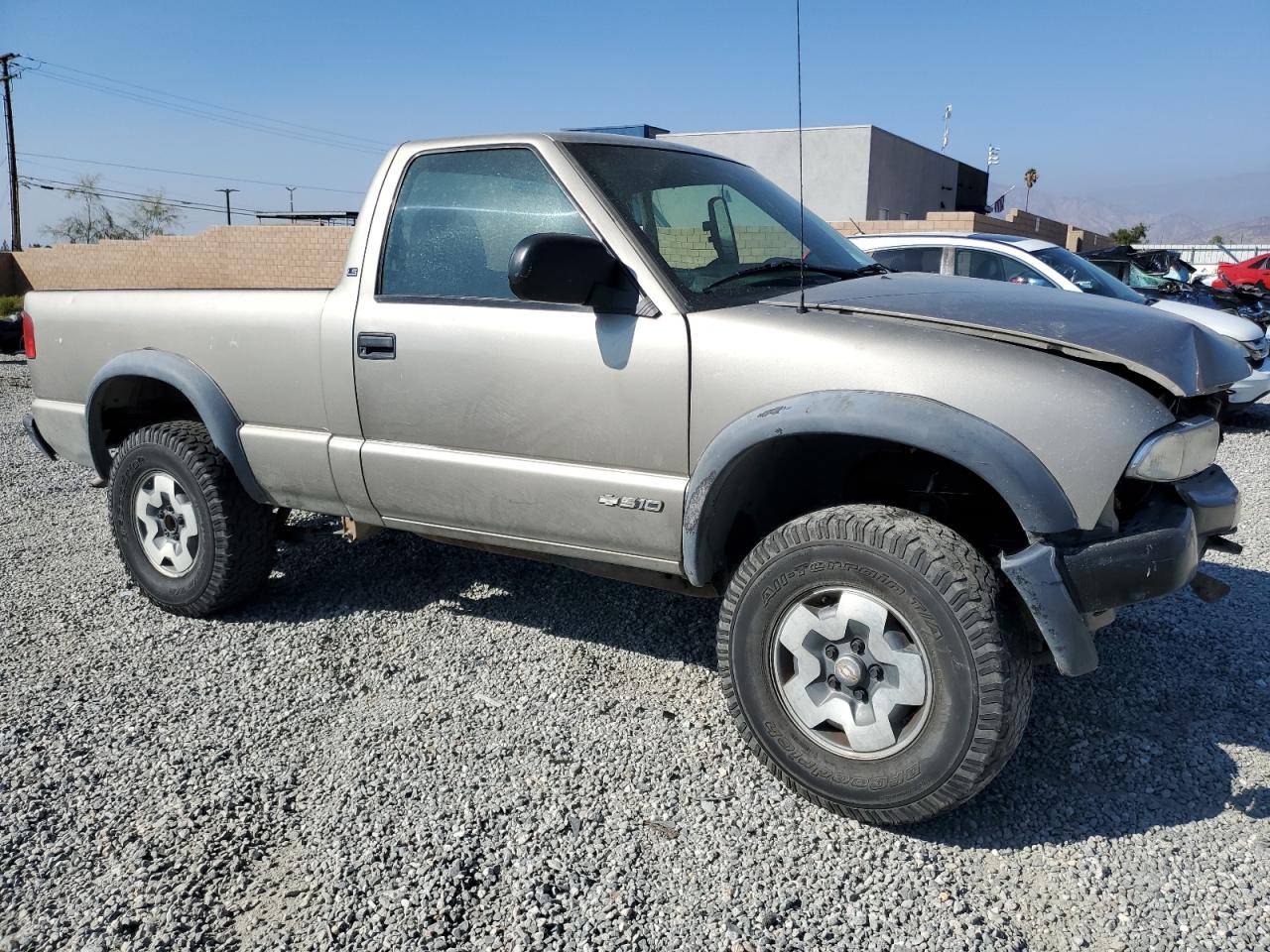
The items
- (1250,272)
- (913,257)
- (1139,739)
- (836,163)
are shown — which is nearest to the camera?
(1139,739)

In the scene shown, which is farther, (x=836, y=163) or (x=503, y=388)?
(x=836, y=163)

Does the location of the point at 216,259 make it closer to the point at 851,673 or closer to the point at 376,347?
the point at 376,347

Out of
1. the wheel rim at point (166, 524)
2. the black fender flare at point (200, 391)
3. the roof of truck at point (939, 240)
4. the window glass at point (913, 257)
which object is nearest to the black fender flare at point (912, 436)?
the black fender flare at point (200, 391)

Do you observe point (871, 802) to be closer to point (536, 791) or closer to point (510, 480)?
point (536, 791)

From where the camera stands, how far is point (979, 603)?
106 inches

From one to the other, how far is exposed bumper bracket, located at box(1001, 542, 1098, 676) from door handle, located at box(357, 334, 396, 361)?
7.44 ft

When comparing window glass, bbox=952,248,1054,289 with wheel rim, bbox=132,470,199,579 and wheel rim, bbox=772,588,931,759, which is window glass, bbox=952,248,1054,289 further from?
wheel rim, bbox=132,470,199,579

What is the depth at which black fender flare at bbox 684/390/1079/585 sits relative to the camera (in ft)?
8.64

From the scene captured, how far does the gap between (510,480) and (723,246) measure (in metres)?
1.17

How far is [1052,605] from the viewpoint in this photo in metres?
2.63

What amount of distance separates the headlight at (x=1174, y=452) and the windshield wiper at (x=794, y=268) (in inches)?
54.8

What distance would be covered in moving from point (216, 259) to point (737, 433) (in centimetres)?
2523

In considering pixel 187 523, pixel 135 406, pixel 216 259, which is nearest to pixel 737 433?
pixel 187 523

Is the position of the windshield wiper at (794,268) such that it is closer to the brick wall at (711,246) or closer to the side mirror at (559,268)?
the brick wall at (711,246)
